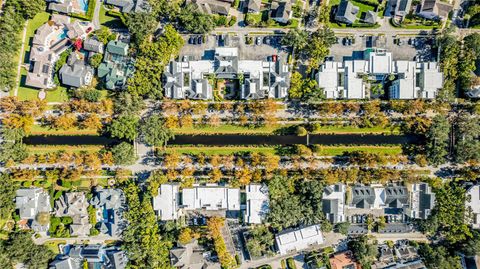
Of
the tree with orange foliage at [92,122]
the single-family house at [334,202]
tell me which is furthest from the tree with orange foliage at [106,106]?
the single-family house at [334,202]

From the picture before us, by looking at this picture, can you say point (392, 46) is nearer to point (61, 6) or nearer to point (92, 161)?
point (92, 161)

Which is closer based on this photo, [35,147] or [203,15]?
[203,15]

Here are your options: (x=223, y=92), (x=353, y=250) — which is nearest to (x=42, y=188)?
(x=223, y=92)

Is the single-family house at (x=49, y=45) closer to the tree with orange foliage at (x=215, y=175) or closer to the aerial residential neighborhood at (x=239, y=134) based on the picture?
the aerial residential neighborhood at (x=239, y=134)

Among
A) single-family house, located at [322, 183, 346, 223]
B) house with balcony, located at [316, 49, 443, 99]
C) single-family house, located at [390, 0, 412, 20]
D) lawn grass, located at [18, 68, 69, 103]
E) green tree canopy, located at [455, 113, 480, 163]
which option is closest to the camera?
green tree canopy, located at [455, 113, 480, 163]

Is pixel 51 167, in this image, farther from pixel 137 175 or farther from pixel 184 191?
pixel 184 191

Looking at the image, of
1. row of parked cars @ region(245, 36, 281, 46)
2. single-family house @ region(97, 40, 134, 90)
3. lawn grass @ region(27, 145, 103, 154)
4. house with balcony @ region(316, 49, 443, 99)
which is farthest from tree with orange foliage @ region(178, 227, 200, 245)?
row of parked cars @ region(245, 36, 281, 46)

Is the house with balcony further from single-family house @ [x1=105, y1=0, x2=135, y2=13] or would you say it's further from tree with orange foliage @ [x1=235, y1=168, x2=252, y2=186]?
single-family house @ [x1=105, y1=0, x2=135, y2=13]
